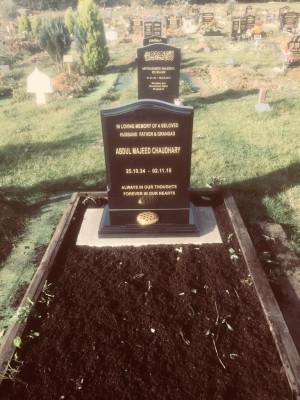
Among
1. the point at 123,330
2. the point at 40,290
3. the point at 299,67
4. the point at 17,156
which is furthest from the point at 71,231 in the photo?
the point at 299,67

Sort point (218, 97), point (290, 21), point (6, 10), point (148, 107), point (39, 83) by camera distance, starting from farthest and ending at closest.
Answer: point (6, 10) → point (290, 21) → point (218, 97) → point (39, 83) → point (148, 107)

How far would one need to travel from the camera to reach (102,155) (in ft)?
23.9

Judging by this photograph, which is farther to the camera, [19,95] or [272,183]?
[19,95]

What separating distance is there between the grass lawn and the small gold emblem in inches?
53.2

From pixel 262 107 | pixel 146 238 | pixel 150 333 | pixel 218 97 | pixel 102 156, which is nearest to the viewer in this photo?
pixel 150 333

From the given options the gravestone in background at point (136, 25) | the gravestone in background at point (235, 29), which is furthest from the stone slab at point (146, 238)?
the gravestone in background at point (136, 25)

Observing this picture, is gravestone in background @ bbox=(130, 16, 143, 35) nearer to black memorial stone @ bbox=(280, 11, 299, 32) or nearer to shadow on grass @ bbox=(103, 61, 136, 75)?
black memorial stone @ bbox=(280, 11, 299, 32)

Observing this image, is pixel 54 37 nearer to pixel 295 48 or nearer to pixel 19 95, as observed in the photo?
pixel 19 95

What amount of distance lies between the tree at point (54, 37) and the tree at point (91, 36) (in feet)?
1.96

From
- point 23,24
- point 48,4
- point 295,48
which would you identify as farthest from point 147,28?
point 48,4

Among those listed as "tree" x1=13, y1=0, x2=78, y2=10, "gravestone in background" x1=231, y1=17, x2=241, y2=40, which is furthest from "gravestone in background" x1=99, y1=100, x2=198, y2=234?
"tree" x1=13, y1=0, x2=78, y2=10

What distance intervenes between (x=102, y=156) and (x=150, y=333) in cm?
484

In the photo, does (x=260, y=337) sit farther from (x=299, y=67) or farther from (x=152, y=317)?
(x=299, y=67)

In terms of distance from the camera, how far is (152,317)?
319 centimetres
